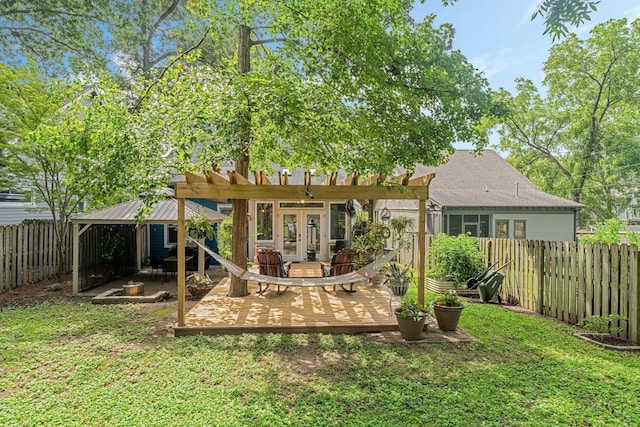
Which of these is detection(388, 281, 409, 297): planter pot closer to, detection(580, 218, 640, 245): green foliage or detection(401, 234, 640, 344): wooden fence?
detection(401, 234, 640, 344): wooden fence

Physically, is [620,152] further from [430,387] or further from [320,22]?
[430,387]

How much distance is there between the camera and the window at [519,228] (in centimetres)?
1484

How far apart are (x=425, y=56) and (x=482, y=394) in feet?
15.5

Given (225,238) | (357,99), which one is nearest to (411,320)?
(357,99)

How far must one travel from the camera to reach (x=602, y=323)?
511 centimetres

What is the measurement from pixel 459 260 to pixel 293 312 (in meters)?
4.42

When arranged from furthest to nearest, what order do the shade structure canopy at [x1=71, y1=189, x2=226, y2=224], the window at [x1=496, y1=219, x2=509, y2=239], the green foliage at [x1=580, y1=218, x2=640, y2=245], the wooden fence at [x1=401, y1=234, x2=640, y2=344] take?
the window at [x1=496, y1=219, x2=509, y2=239] → the shade structure canopy at [x1=71, y1=189, x2=226, y2=224] → the green foliage at [x1=580, y1=218, x2=640, y2=245] → the wooden fence at [x1=401, y1=234, x2=640, y2=344]

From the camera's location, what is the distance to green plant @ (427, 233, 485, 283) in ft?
27.6

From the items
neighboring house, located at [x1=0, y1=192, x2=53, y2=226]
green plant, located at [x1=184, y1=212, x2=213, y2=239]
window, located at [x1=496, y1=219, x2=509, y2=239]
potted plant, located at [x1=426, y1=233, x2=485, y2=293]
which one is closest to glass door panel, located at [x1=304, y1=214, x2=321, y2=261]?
green plant, located at [x1=184, y1=212, x2=213, y2=239]

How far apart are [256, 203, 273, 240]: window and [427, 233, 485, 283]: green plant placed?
600 centimetres

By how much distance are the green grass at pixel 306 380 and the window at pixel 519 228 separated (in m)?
10.1

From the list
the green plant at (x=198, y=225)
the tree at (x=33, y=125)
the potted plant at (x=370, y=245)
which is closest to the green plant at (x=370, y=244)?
the potted plant at (x=370, y=245)

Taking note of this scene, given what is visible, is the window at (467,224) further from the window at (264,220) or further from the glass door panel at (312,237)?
the window at (264,220)

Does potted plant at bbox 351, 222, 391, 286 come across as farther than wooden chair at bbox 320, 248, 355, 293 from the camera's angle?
Yes
